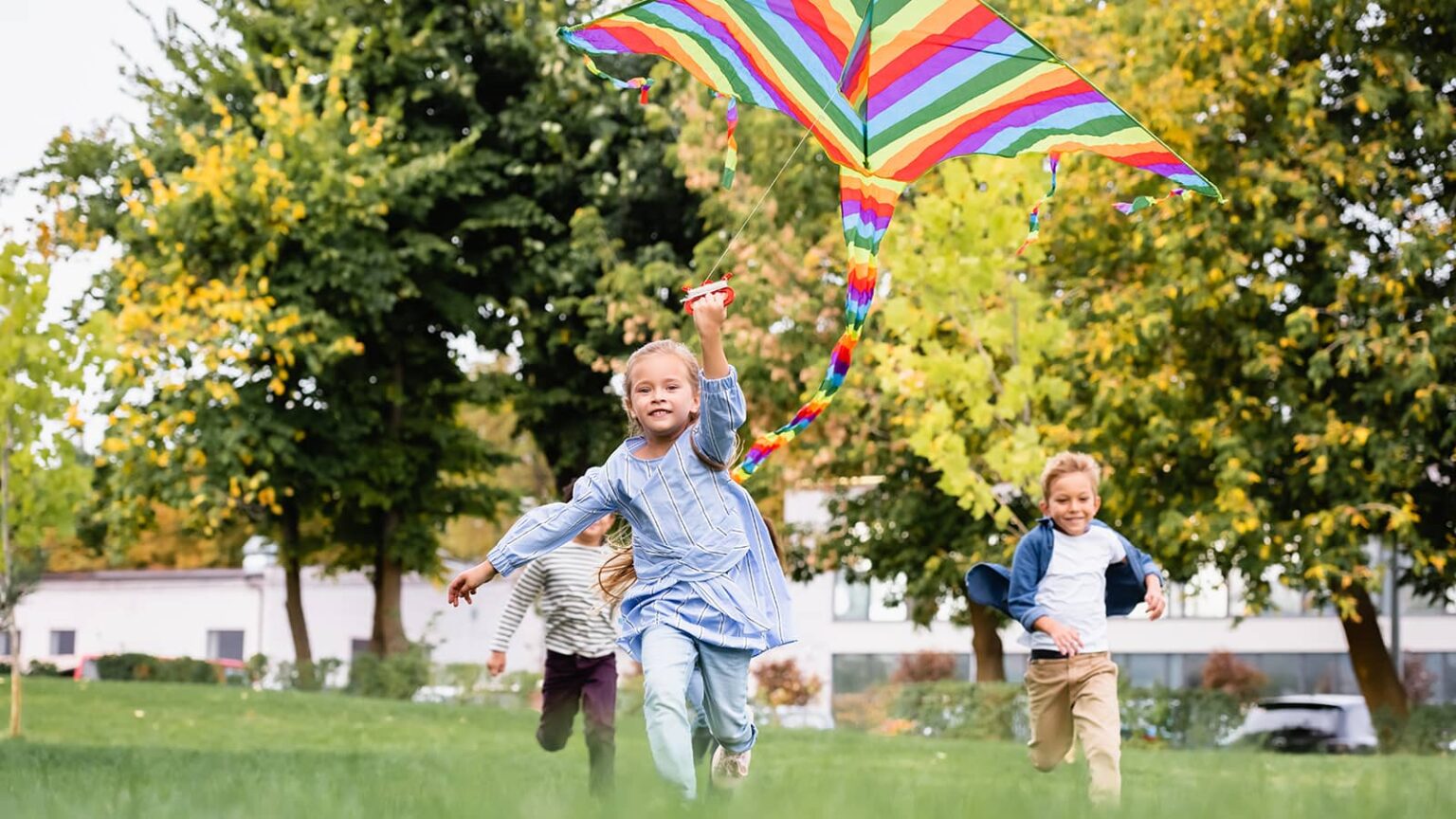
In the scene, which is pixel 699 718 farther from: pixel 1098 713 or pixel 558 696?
pixel 558 696

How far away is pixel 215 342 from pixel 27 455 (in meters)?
8.57

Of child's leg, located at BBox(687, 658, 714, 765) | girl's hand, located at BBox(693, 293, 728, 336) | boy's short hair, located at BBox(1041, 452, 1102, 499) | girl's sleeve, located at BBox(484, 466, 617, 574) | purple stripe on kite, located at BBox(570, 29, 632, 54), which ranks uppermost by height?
purple stripe on kite, located at BBox(570, 29, 632, 54)

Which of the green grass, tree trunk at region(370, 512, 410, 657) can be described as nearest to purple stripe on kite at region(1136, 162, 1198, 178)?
the green grass

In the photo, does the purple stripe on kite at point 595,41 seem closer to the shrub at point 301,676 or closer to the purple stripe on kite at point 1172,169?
the purple stripe on kite at point 1172,169

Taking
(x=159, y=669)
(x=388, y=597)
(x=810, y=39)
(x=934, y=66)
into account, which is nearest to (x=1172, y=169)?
(x=934, y=66)

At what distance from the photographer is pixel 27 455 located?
14148mm

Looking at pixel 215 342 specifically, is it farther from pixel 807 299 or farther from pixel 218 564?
pixel 218 564

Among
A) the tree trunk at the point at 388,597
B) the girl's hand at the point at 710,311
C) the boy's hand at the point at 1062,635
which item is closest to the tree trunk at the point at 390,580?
the tree trunk at the point at 388,597

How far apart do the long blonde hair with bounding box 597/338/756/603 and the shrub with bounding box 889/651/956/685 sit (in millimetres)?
37344

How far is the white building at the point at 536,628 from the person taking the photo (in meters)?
45.0

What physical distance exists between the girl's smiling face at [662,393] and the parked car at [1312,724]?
2308 cm

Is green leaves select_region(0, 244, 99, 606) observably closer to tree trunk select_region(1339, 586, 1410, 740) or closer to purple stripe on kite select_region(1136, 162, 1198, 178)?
purple stripe on kite select_region(1136, 162, 1198, 178)

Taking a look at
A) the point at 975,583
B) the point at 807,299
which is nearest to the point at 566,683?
the point at 975,583

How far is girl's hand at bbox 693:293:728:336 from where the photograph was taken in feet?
17.7
